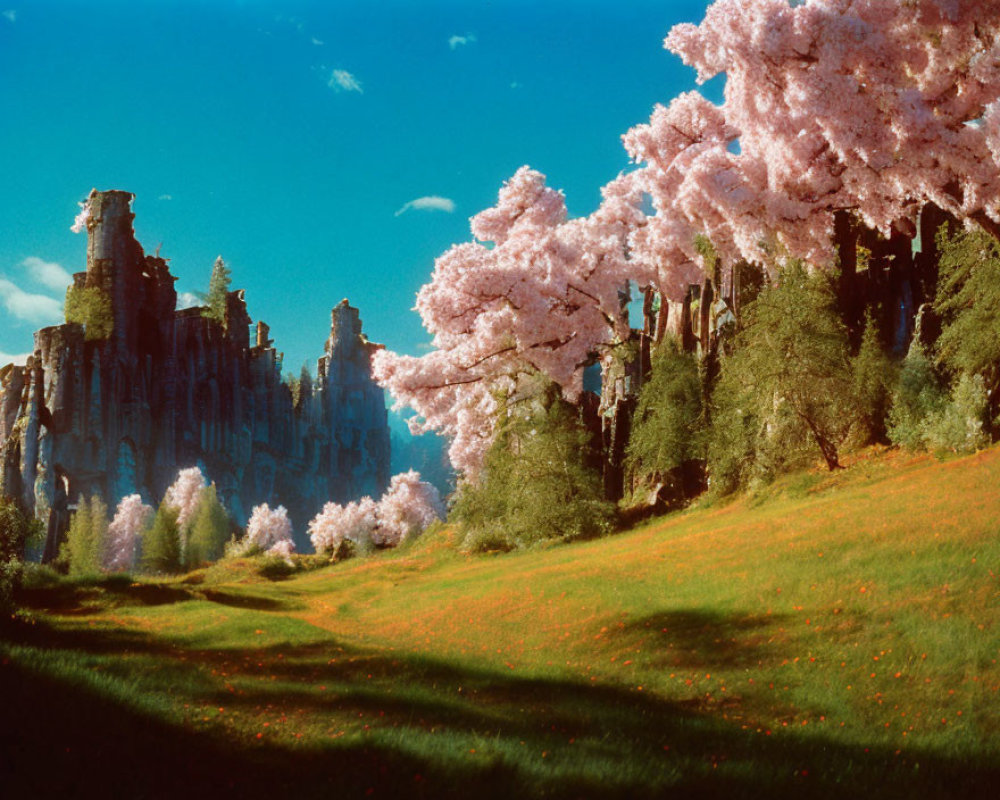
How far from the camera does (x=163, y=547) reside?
59.3 metres

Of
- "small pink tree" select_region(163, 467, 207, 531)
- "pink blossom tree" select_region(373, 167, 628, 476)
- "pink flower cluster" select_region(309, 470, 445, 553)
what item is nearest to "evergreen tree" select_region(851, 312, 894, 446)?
"pink blossom tree" select_region(373, 167, 628, 476)

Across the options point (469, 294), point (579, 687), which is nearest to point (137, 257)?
point (469, 294)

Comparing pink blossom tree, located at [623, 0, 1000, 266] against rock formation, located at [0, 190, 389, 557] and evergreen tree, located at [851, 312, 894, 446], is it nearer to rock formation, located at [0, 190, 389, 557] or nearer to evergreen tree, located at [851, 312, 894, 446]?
evergreen tree, located at [851, 312, 894, 446]

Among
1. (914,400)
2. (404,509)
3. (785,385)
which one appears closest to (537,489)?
(785,385)

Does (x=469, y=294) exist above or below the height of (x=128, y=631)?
above

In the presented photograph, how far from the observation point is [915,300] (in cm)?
3067

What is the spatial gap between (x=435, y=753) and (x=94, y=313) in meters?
98.8

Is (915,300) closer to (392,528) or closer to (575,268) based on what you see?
(575,268)

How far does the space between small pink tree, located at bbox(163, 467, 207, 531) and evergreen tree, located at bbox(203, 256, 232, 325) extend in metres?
37.1

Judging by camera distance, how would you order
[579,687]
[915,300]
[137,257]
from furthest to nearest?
1. [137,257]
2. [915,300]
3. [579,687]

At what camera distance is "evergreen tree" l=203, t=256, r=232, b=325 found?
11794 cm

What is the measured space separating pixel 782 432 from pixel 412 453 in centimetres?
17427

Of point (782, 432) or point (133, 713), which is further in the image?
point (782, 432)

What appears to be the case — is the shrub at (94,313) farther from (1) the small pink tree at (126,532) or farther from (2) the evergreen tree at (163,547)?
(2) the evergreen tree at (163,547)
